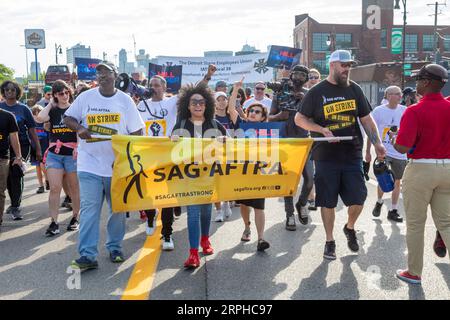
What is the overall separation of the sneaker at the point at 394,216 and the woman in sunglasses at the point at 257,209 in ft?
7.27

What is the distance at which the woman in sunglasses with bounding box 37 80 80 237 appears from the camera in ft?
21.5

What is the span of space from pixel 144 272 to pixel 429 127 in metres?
2.89

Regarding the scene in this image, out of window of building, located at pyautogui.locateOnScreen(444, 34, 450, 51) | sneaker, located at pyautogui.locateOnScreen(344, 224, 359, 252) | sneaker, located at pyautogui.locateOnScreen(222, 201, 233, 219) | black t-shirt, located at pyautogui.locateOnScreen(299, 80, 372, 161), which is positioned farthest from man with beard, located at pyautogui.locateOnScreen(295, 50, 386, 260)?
window of building, located at pyautogui.locateOnScreen(444, 34, 450, 51)

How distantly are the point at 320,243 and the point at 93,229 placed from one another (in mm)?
2550

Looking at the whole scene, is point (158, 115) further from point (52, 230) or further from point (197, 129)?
point (52, 230)

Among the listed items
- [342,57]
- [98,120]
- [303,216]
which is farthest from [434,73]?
[98,120]

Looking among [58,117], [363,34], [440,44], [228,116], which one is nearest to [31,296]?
[58,117]

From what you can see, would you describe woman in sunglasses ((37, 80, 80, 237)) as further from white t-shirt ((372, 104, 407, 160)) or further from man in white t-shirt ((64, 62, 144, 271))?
white t-shirt ((372, 104, 407, 160))

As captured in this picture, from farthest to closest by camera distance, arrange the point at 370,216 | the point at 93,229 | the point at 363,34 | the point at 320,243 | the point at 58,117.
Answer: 1. the point at 363,34
2. the point at 370,216
3. the point at 58,117
4. the point at 320,243
5. the point at 93,229

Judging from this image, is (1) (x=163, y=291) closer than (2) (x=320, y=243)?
Yes

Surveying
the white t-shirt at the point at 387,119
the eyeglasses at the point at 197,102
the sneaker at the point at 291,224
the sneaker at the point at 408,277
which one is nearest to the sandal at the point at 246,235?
the sneaker at the point at 291,224

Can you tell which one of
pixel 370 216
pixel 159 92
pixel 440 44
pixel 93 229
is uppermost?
pixel 440 44

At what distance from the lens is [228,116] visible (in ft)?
26.8
